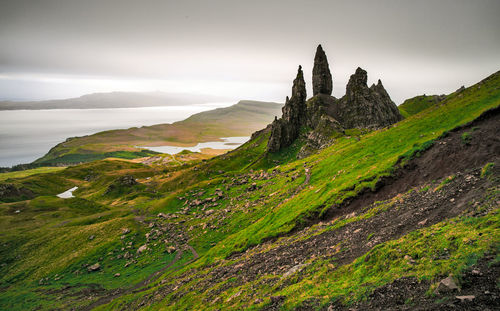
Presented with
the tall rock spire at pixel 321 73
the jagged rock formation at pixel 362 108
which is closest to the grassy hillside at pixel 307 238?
the jagged rock formation at pixel 362 108

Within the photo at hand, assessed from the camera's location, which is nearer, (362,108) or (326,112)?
(362,108)

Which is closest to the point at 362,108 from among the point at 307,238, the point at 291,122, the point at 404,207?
the point at 291,122

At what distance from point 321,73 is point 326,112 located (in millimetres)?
34916

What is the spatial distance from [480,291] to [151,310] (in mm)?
40492

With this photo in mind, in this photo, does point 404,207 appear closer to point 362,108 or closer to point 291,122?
point 291,122

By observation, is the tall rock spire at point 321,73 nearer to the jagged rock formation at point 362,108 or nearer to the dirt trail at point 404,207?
the jagged rock formation at point 362,108

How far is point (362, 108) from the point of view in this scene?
148m

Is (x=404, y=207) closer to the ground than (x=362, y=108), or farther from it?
closer to the ground

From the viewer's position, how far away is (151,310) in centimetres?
3697

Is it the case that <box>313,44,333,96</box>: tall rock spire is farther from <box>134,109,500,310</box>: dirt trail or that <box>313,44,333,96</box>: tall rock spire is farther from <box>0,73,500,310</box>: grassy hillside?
<box>134,109,500,310</box>: dirt trail

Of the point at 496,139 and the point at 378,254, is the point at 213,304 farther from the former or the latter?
the point at 496,139


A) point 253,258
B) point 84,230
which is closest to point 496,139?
point 253,258

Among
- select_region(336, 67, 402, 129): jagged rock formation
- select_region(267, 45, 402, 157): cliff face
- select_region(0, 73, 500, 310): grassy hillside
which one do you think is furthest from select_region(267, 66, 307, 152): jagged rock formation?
select_region(0, 73, 500, 310): grassy hillside

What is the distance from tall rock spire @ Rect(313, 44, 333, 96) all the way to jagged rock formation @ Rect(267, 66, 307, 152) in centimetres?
1459
